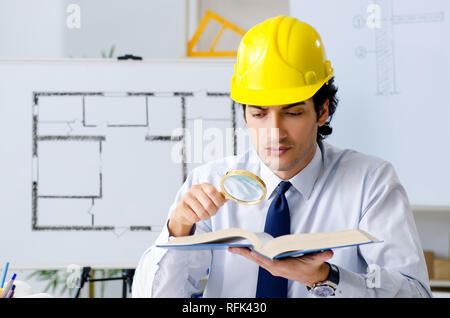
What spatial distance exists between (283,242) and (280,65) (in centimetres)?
57

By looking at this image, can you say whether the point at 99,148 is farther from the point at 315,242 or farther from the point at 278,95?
the point at 315,242

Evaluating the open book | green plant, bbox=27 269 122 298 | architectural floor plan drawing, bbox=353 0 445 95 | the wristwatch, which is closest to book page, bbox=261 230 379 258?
the open book

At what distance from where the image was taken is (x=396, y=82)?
1.90 meters

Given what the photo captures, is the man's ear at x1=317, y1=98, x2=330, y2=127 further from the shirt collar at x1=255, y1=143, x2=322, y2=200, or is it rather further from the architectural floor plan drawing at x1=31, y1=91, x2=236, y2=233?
the architectural floor plan drawing at x1=31, y1=91, x2=236, y2=233

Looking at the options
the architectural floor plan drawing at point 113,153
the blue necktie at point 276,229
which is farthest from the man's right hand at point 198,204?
the architectural floor plan drawing at point 113,153

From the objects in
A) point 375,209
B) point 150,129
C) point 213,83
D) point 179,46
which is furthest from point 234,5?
point 375,209

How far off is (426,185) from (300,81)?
3.07ft

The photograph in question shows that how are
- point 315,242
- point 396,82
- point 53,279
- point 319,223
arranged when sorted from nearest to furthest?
point 315,242
point 319,223
point 396,82
point 53,279

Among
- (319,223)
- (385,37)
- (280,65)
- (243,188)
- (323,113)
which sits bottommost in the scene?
(319,223)

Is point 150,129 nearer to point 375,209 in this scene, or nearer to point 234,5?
point 234,5

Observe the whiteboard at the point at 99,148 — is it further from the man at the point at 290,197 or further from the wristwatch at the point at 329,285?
the wristwatch at the point at 329,285

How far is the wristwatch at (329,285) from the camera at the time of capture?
3.28 ft

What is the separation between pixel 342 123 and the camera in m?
1.95

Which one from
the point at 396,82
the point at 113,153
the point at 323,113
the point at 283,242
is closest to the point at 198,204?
the point at 283,242
